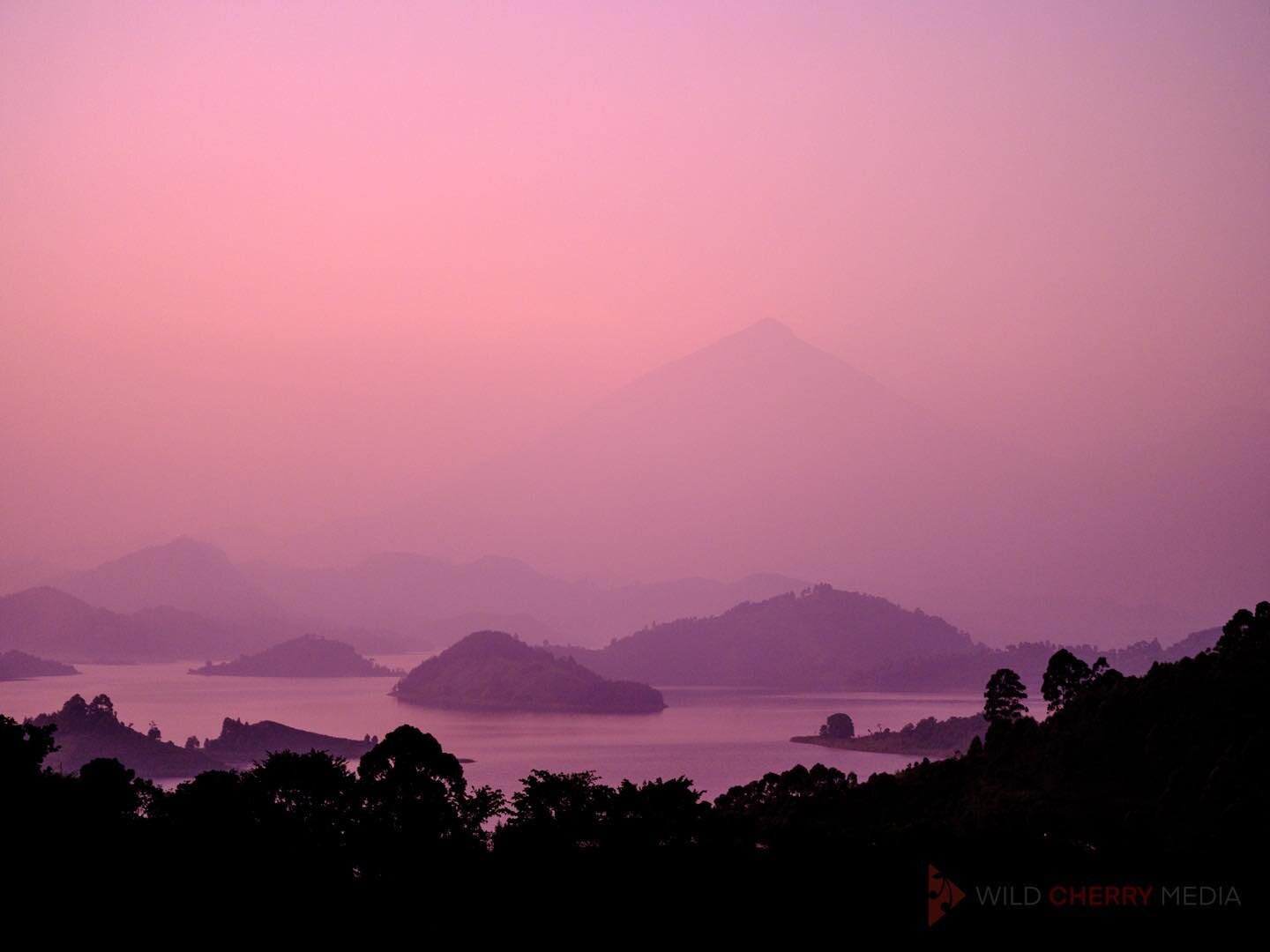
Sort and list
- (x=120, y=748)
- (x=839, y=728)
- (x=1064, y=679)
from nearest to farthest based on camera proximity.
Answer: (x=1064, y=679), (x=120, y=748), (x=839, y=728)

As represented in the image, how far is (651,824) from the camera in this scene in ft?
129

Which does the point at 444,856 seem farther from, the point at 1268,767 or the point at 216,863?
the point at 1268,767

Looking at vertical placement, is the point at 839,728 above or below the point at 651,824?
below

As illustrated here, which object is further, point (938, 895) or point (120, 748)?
point (120, 748)

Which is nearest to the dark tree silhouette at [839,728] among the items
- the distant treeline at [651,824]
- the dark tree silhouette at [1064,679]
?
the dark tree silhouette at [1064,679]

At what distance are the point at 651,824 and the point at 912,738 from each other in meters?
137

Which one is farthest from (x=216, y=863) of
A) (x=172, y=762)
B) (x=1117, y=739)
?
(x=172, y=762)

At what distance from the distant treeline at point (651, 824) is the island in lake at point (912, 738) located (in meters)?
91.6

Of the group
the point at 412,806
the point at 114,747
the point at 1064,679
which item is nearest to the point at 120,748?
the point at 114,747

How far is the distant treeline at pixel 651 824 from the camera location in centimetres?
3316

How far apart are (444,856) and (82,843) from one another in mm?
9596

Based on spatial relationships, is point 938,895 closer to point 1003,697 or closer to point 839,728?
point 1003,697

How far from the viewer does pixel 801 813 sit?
2233 inches

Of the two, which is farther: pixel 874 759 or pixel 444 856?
pixel 874 759
